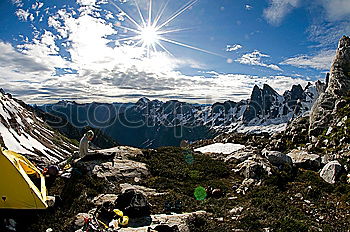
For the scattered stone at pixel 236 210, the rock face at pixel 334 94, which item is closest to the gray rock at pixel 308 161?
the rock face at pixel 334 94

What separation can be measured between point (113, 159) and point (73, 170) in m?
6.07

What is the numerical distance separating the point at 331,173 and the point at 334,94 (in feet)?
101

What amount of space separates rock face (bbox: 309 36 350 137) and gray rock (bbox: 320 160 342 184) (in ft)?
62.7

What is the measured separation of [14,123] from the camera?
10025cm

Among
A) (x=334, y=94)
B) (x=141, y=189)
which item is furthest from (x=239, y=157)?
(x=334, y=94)

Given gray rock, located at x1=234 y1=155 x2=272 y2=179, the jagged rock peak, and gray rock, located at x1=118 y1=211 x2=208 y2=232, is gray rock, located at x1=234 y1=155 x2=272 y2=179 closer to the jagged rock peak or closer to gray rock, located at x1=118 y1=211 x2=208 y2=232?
gray rock, located at x1=118 y1=211 x2=208 y2=232

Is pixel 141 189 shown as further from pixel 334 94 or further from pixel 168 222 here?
pixel 334 94

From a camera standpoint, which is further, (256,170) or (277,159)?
(277,159)

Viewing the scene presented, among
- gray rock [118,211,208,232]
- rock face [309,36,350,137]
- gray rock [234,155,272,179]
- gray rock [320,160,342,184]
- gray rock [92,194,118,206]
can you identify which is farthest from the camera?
rock face [309,36,350,137]

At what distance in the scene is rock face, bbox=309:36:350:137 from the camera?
4138 cm

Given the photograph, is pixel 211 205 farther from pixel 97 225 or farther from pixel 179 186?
pixel 97 225

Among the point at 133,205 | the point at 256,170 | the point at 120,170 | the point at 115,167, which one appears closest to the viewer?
the point at 133,205

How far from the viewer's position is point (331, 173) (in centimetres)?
2234

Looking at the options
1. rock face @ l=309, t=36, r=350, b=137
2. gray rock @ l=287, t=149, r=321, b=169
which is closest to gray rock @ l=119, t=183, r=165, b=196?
gray rock @ l=287, t=149, r=321, b=169
